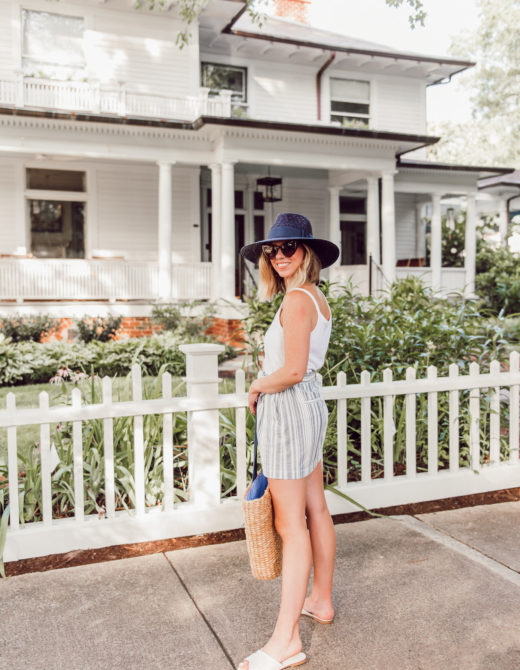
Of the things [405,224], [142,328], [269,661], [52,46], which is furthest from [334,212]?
[269,661]

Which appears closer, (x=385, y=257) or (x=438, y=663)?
(x=438, y=663)

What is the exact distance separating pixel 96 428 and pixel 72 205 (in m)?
11.8

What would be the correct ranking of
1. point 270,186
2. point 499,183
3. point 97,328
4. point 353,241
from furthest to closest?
point 499,183, point 353,241, point 270,186, point 97,328

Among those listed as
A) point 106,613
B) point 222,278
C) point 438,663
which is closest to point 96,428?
point 106,613

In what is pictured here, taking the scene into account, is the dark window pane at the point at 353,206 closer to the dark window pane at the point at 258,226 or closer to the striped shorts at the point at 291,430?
the dark window pane at the point at 258,226

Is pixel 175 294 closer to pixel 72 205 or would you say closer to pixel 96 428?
pixel 72 205

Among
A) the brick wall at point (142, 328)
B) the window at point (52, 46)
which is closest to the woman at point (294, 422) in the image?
the brick wall at point (142, 328)

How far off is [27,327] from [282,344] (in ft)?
32.3

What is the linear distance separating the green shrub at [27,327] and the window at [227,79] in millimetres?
8023

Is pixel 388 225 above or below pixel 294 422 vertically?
above

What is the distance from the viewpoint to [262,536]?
2.66 meters

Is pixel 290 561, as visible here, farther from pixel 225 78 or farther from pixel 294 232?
pixel 225 78

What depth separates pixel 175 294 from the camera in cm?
1383

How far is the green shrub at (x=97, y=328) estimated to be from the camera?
11.7m
